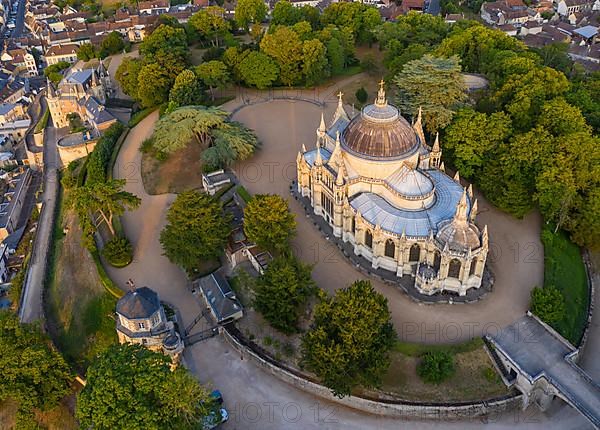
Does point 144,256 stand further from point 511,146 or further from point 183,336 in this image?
point 511,146

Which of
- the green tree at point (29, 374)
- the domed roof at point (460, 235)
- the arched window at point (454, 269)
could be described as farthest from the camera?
the arched window at point (454, 269)

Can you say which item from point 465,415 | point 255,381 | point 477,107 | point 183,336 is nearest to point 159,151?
point 183,336

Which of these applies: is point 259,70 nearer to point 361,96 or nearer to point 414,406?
point 361,96

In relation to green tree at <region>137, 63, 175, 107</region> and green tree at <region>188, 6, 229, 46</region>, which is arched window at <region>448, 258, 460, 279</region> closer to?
green tree at <region>137, 63, 175, 107</region>

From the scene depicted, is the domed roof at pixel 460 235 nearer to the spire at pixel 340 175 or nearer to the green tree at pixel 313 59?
the spire at pixel 340 175

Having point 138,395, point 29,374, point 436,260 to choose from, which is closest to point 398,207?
point 436,260

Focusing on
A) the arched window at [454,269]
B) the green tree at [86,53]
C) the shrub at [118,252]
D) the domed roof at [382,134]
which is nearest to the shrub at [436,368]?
the arched window at [454,269]
